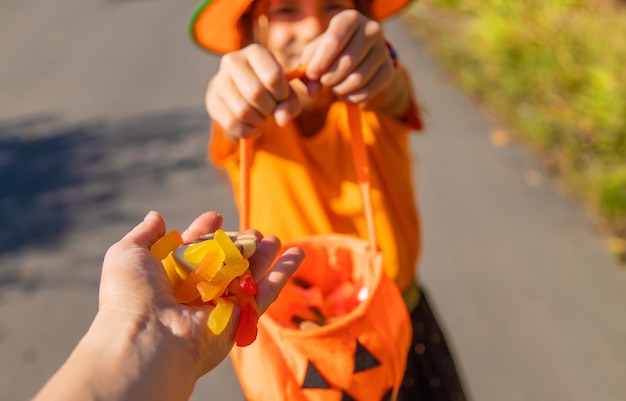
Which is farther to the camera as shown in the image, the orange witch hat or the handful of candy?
the orange witch hat

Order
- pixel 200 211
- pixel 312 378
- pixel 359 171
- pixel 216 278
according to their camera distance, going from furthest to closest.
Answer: pixel 200 211, pixel 359 171, pixel 312 378, pixel 216 278

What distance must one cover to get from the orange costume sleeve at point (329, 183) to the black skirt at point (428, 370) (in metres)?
0.13

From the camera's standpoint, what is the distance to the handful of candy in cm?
78

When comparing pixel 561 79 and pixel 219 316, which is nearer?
pixel 219 316

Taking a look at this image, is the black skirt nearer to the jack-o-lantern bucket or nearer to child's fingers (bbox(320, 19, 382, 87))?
the jack-o-lantern bucket

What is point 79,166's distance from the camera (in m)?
3.26

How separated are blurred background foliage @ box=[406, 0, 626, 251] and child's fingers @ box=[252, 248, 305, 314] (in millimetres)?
2104

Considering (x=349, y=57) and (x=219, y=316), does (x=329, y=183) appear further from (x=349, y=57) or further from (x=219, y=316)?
(x=219, y=316)

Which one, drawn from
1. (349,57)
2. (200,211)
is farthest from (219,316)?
(200,211)

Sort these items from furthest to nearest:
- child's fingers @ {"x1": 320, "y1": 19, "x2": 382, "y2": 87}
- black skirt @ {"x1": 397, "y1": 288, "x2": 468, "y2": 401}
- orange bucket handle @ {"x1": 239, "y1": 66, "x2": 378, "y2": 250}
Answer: black skirt @ {"x1": 397, "y1": 288, "x2": 468, "y2": 401}, orange bucket handle @ {"x1": 239, "y1": 66, "x2": 378, "y2": 250}, child's fingers @ {"x1": 320, "y1": 19, "x2": 382, "y2": 87}

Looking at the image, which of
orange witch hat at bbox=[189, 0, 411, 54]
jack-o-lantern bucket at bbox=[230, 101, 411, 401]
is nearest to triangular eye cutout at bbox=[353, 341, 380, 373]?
jack-o-lantern bucket at bbox=[230, 101, 411, 401]

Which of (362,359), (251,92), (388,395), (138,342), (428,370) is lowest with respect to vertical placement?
(428,370)

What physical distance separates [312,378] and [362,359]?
0.08m

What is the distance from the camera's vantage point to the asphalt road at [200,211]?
2.12 m
